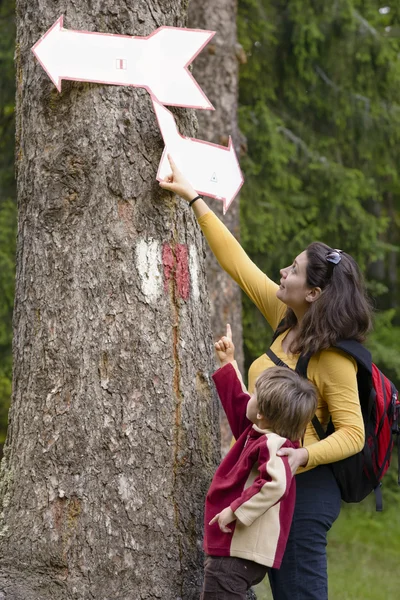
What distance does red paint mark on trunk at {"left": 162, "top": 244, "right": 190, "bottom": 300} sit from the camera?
3.57 m

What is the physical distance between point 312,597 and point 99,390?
1.19 m

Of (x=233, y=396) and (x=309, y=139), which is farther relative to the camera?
(x=309, y=139)

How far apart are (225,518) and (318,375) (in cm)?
70

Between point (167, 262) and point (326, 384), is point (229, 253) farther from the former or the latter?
point (326, 384)

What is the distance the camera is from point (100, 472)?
338 cm

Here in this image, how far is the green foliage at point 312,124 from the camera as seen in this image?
9453mm

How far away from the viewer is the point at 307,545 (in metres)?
3.33

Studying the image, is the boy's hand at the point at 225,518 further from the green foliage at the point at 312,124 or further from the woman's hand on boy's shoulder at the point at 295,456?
the green foliage at the point at 312,124

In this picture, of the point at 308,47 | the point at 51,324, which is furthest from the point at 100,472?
the point at 308,47

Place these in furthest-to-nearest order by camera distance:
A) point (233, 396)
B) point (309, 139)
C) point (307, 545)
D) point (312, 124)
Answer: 1. point (312, 124)
2. point (309, 139)
3. point (233, 396)
4. point (307, 545)

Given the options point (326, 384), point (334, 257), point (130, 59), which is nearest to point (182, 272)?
point (334, 257)

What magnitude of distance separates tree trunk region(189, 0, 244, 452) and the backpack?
4.56 metres

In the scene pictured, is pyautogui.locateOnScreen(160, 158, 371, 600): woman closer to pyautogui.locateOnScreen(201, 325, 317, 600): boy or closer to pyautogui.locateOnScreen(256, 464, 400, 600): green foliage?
pyautogui.locateOnScreen(201, 325, 317, 600): boy

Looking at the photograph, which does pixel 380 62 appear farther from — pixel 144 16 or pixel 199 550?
pixel 199 550
